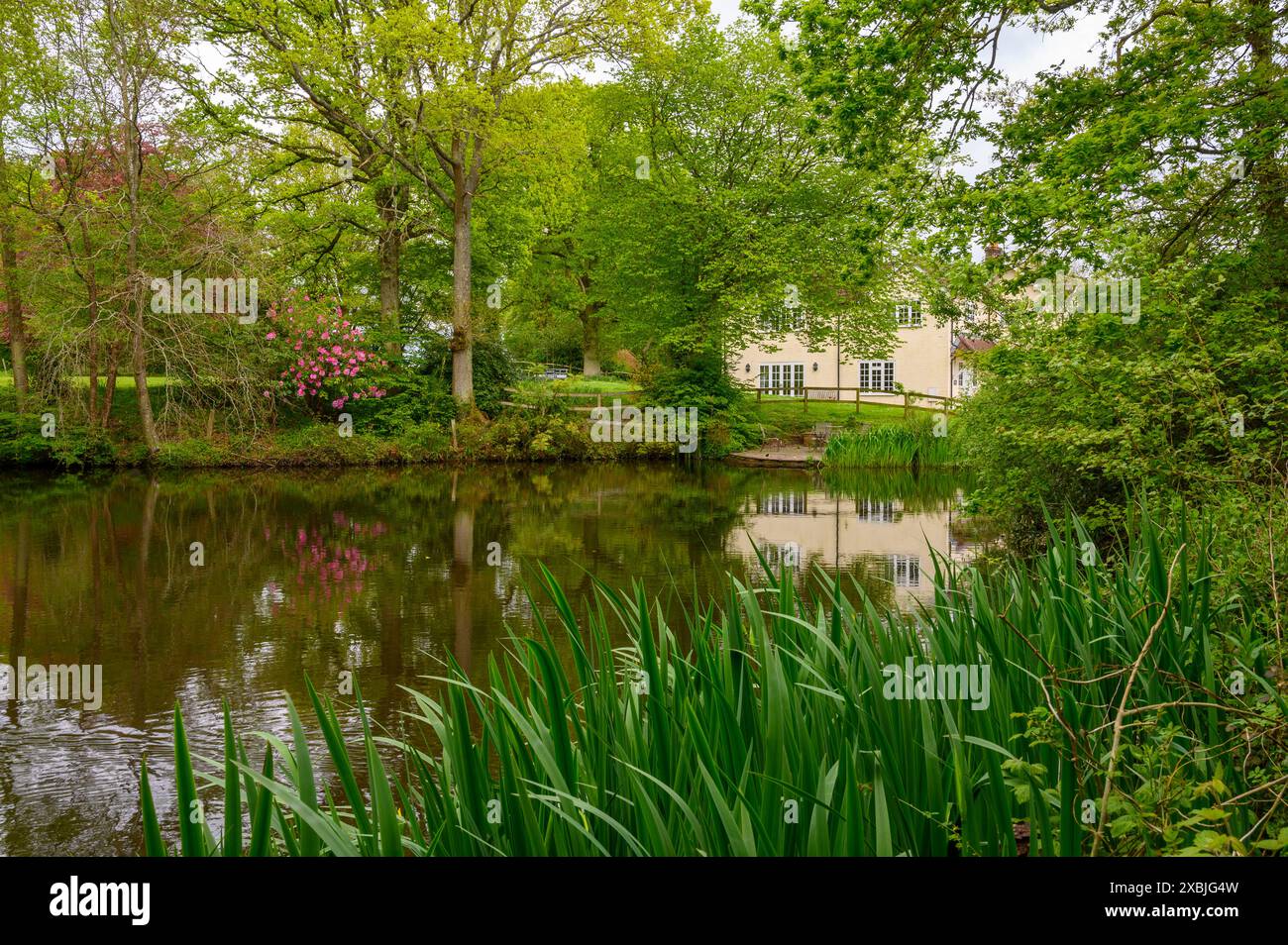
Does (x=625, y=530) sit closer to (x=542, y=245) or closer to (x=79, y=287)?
(x=79, y=287)

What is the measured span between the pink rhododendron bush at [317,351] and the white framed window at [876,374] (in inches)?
1002

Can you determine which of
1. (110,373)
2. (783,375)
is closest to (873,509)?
(110,373)

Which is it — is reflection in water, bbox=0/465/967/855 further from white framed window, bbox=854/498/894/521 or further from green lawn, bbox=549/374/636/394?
green lawn, bbox=549/374/636/394

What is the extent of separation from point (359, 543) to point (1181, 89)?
1058cm

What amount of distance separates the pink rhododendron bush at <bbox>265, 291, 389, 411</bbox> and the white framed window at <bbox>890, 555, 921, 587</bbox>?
16300 millimetres

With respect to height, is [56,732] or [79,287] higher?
[79,287]

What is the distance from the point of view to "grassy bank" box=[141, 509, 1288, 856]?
6.92ft

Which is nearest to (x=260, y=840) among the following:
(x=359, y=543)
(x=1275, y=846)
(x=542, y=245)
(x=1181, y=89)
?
(x=1275, y=846)

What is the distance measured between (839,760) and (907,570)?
9.17 metres

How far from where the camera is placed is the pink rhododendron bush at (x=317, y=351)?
934 inches

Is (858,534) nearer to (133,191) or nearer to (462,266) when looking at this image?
(462,266)

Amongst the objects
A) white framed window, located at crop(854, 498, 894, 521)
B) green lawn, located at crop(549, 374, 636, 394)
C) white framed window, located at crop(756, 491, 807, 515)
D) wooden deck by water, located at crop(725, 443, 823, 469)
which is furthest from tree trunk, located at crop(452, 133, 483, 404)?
white framed window, located at crop(854, 498, 894, 521)

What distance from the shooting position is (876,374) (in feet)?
145

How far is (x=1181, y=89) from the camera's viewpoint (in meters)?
8.98
